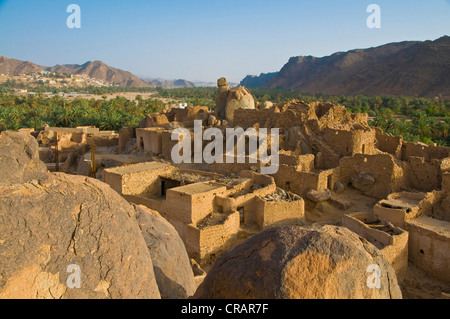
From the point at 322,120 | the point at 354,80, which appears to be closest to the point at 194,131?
the point at 322,120

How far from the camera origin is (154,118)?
2500 cm

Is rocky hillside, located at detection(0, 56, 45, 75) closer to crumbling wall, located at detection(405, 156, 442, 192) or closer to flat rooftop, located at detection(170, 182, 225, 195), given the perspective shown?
flat rooftop, located at detection(170, 182, 225, 195)

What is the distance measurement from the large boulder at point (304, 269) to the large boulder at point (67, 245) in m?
0.95

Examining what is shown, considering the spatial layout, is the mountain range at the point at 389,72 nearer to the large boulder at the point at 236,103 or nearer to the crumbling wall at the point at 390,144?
the large boulder at the point at 236,103

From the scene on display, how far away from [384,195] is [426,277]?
15.4 ft

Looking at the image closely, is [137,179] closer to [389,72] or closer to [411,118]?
[411,118]

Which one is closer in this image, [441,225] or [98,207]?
[98,207]

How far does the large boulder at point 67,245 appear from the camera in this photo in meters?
3.76

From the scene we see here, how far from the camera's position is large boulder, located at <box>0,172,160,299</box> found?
376 cm

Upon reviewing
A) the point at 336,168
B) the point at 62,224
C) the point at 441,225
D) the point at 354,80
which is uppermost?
the point at 354,80

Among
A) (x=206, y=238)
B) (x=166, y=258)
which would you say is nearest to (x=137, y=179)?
(x=206, y=238)

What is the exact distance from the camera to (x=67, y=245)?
4.05 metres

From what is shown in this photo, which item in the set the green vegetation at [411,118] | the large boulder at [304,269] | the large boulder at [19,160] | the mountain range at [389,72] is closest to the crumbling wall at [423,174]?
Result: the green vegetation at [411,118]
